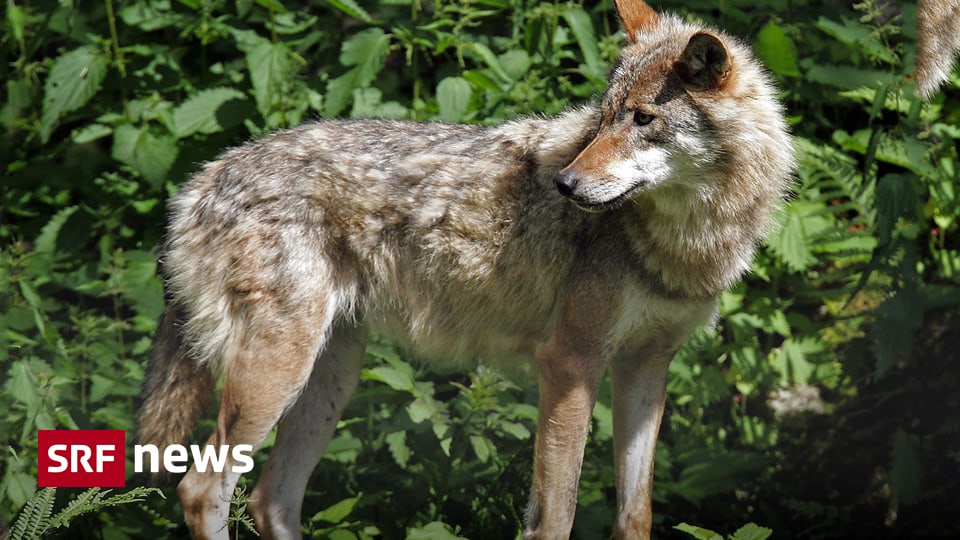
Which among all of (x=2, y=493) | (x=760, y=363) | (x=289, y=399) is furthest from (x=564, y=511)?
(x=2, y=493)

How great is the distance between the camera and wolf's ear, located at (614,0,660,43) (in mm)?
4539

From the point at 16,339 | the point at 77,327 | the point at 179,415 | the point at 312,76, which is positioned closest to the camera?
the point at 179,415

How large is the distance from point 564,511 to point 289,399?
1.22m

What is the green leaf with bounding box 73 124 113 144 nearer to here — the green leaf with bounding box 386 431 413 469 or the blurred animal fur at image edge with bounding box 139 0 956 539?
the blurred animal fur at image edge with bounding box 139 0 956 539

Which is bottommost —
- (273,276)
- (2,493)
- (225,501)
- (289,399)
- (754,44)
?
(2,493)

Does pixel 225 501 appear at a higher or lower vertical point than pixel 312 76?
lower

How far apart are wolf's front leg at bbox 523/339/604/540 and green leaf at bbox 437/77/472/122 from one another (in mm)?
1685

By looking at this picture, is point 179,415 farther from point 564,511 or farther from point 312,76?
point 312,76

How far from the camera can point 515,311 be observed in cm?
474

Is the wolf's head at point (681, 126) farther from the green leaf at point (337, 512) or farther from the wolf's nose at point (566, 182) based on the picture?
the green leaf at point (337, 512)

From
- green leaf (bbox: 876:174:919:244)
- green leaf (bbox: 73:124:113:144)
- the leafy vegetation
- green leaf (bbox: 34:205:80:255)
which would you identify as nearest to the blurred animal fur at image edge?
the leafy vegetation

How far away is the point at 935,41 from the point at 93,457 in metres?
4.28

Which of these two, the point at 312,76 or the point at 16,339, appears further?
the point at 312,76

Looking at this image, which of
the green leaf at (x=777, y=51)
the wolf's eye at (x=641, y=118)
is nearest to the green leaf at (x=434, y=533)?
the wolf's eye at (x=641, y=118)
